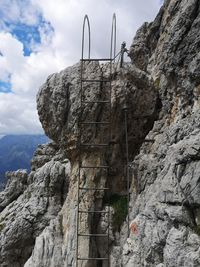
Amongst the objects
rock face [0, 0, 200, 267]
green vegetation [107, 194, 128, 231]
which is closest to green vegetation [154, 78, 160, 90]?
rock face [0, 0, 200, 267]

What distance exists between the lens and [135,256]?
19.4 meters

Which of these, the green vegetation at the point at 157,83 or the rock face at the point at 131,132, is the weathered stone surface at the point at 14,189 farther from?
the green vegetation at the point at 157,83

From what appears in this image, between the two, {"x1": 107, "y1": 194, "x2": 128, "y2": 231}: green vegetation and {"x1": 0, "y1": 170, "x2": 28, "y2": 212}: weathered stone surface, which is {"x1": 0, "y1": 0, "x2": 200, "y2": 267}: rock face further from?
{"x1": 0, "y1": 170, "x2": 28, "y2": 212}: weathered stone surface

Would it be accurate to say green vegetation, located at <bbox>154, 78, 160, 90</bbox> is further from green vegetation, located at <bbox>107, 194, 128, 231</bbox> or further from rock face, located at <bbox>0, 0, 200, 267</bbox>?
green vegetation, located at <bbox>107, 194, 128, 231</bbox>

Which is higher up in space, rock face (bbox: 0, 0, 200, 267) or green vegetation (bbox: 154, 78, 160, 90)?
green vegetation (bbox: 154, 78, 160, 90)

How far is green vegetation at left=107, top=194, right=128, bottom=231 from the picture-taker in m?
25.2

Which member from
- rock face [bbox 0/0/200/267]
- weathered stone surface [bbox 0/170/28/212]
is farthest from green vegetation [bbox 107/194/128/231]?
weathered stone surface [bbox 0/170/28/212]

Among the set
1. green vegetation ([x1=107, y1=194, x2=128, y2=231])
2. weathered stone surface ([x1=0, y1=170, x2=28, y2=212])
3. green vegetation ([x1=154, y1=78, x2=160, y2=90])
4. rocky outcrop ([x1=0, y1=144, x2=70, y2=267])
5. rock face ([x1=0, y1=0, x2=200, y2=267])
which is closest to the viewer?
rock face ([x1=0, y1=0, x2=200, y2=267])

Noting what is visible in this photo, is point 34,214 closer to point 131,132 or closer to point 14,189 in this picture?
point 14,189

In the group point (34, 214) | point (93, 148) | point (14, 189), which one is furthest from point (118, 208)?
point (14, 189)

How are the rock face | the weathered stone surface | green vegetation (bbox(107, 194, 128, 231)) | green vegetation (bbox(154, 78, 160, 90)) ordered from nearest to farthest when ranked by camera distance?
the rock face < green vegetation (bbox(107, 194, 128, 231)) < green vegetation (bbox(154, 78, 160, 90)) < the weathered stone surface

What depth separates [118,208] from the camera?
83.9ft

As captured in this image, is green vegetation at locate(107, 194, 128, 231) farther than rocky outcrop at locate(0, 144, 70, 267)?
No

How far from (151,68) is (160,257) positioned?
808 inches
